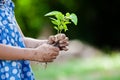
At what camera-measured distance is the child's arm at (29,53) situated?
3.44 metres

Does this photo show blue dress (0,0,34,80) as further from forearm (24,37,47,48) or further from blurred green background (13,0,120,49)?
blurred green background (13,0,120,49)

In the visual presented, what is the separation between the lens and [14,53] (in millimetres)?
3461

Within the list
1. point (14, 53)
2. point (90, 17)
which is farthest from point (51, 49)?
point (90, 17)

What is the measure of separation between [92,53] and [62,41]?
29.2 ft

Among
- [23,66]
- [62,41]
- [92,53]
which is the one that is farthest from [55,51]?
[92,53]

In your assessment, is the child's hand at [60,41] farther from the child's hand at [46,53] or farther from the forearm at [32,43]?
the forearm at [32,43]

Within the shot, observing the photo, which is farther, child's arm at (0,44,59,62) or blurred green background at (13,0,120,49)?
blurred green background at (13,0,120,49)

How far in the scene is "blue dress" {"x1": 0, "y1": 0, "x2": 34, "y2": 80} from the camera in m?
3.59

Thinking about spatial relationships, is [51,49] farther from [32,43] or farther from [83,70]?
[83,70]

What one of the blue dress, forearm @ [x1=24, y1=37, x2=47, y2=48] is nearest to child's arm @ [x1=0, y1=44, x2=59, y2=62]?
the blue dress

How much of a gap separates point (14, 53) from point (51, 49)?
21 centimetres

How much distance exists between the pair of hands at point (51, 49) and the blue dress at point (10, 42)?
0.24m

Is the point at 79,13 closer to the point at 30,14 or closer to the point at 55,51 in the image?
the point at 30,14

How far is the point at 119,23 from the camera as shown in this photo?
13648mm
